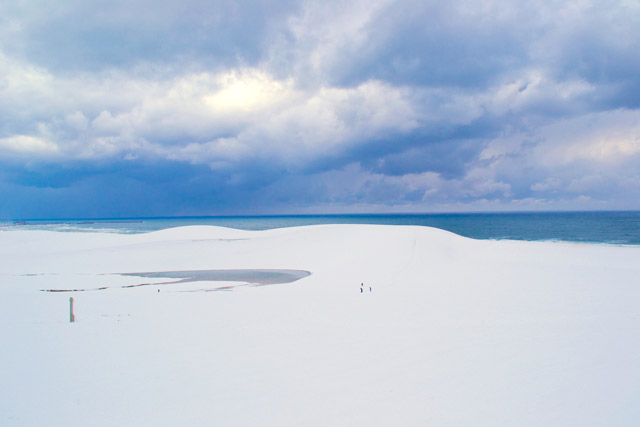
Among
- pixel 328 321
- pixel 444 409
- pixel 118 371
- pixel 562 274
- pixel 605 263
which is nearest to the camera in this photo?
pixel 444 409

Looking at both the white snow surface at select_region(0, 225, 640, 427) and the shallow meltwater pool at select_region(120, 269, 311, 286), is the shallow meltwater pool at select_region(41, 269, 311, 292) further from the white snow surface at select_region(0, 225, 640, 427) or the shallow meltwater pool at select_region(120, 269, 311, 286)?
the white snow surface at select_region(0, 225, 640, 427)

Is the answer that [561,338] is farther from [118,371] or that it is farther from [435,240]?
[435,240]

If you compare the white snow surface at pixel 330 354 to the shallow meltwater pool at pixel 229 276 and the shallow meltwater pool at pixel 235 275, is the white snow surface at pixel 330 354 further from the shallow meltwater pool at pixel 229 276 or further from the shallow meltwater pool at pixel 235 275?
the shallow meltwater pool at pixel 235 275

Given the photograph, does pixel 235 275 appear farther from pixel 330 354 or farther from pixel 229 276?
pixel 330 354

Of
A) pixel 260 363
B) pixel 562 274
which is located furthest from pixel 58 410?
pixel 562 274

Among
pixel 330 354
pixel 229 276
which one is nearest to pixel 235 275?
pixel 229 276

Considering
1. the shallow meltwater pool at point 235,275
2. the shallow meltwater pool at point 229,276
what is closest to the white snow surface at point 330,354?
the shallow meltwater pool at point 229,276

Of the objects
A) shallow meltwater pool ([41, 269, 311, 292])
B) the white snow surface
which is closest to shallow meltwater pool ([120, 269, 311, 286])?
shallow meltwater pool ([41, 269, 311, 292])

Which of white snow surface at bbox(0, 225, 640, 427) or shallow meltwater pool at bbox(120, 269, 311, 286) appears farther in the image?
shallow meltwater pool at bbox(120, 269, 311, 286)
